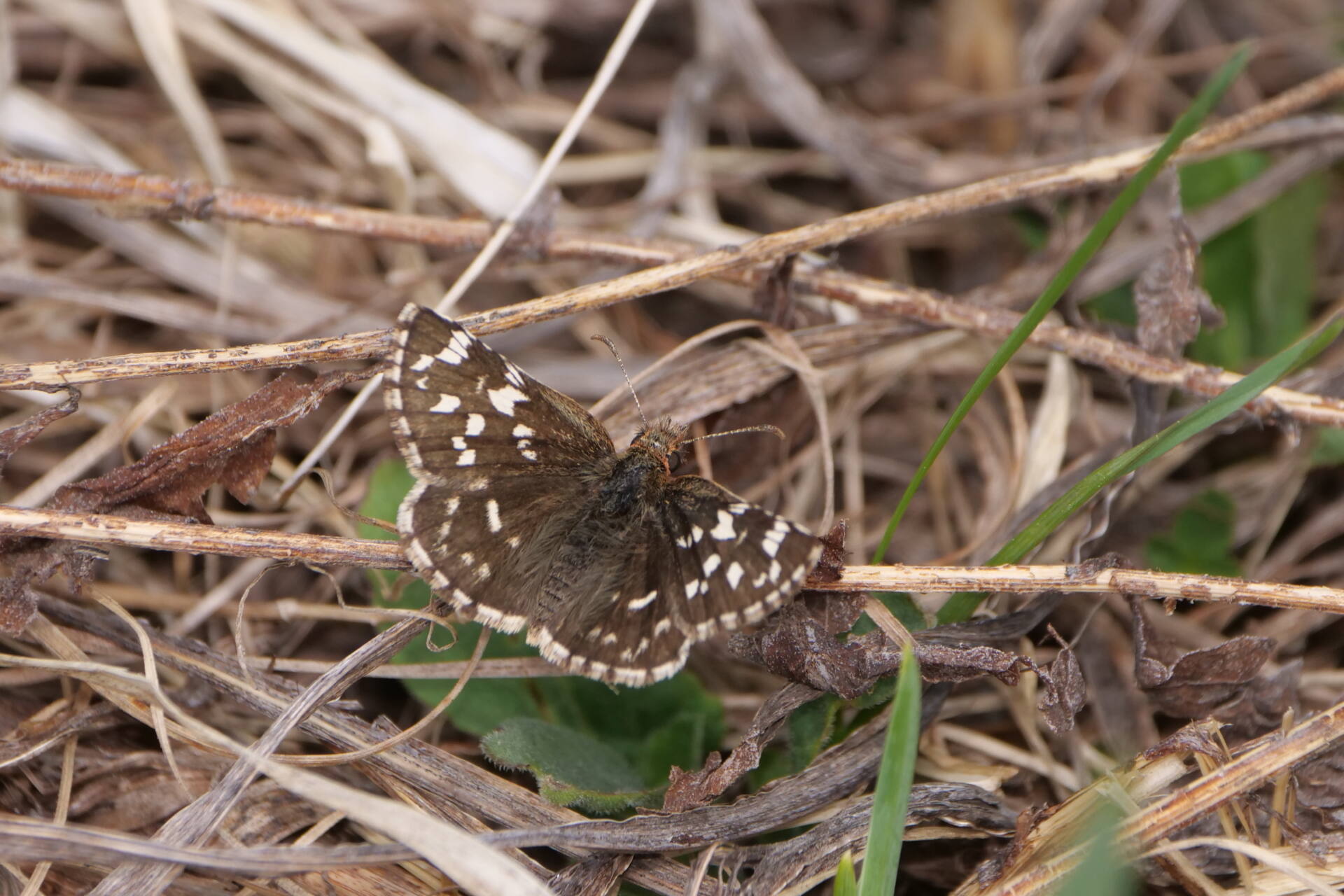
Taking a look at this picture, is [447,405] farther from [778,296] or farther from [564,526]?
[778,296]

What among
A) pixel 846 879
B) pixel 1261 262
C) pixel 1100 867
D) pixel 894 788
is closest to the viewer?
pixel 1100 867

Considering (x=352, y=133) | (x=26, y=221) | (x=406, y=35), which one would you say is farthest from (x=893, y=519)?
(x=26, y=221)

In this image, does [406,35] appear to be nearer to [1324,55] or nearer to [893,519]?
[893,519]

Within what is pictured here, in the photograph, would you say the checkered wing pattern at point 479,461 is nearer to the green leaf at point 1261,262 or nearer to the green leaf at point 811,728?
the green leaf at point 811,728

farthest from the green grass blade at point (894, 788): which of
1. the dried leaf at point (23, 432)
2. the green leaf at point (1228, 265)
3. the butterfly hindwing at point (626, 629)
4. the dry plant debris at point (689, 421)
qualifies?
the green leaf at point (1228, 265)

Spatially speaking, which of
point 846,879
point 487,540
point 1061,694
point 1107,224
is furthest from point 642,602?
point 1107,224

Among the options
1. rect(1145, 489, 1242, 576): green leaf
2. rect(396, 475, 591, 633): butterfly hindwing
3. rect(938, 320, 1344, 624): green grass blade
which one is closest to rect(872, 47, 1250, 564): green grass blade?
rect(938, 320, 1344, 624): green grass blade

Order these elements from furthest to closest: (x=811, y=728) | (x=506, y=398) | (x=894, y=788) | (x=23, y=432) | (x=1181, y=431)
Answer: (x=506, y=398), (x=811, y=728), (x=23, y=432), (x=1181, y=431), (x=894, y=788)
